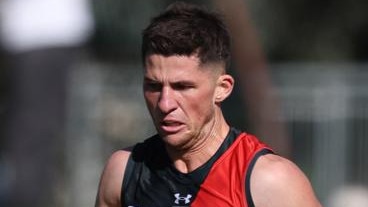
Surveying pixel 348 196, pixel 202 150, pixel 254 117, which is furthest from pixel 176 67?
pixel 254 117

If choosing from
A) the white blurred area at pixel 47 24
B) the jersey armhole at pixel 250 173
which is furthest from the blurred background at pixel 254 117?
the jersey armhole at pixel 250 173

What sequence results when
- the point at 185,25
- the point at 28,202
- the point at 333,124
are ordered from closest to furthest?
1. the point at 185,25
2. the point at 28,202
3. the point at 333,124

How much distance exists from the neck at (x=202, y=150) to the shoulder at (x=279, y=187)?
0.97ft

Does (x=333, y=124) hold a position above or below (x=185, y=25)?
below

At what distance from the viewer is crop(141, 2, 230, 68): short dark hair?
5.23m

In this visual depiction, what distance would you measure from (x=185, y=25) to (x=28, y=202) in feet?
12.0

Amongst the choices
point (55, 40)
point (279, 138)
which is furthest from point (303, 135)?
point (55, 40)

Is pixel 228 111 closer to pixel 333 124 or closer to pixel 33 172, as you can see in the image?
pixel 333 124

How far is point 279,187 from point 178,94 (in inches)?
22.3

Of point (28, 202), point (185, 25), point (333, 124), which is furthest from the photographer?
point (333, 124)

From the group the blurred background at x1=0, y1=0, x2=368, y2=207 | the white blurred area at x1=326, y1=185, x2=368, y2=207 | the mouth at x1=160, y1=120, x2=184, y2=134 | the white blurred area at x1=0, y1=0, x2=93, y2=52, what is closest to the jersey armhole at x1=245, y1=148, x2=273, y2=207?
the mouth at x1=160, y1=120, x2=184, y2=134

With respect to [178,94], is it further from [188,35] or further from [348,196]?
[348,196]

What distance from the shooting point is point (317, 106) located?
44.8ft

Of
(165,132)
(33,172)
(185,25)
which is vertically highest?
(185,25)
